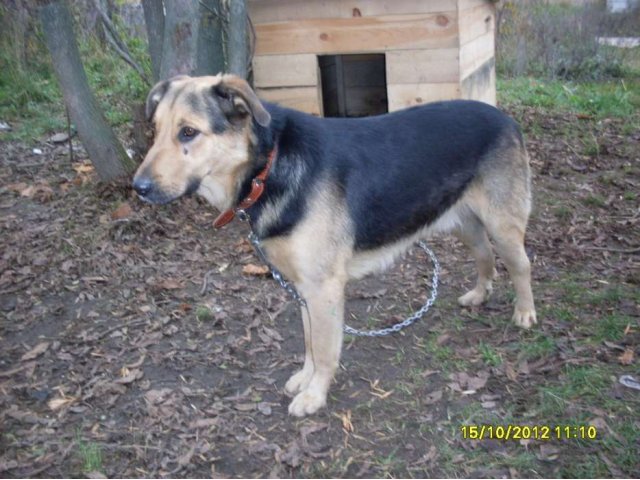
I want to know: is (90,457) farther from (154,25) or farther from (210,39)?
(154,25)

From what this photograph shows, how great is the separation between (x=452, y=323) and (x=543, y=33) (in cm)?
1059

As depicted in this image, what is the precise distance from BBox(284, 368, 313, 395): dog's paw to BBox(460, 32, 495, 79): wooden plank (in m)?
3.76

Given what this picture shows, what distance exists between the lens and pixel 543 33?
538 inches

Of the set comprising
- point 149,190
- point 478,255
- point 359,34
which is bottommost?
point 478,255

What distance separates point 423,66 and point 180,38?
2423mm

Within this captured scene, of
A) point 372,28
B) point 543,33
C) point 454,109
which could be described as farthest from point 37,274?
point 543,33

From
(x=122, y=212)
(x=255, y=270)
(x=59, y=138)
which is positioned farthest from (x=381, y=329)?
(x=59, y=138)

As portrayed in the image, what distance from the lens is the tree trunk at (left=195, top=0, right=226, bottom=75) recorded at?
256 inches

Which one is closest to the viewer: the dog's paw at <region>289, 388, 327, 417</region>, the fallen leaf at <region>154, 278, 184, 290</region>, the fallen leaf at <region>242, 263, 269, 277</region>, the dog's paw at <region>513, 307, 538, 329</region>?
the dog's paw at <region>289, 388, 327, 417</region>

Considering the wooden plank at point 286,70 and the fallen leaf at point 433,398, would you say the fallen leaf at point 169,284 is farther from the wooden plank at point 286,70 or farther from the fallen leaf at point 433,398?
the wooden plank at point 286,70

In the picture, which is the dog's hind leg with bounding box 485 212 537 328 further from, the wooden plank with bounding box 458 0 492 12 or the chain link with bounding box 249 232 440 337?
the wooden plank with bounding box 458 0 492 12

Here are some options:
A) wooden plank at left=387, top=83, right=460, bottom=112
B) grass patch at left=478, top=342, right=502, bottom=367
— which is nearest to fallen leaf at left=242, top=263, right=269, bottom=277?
grass patch at left=478, top=342, right=502, bottom=367

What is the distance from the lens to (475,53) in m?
7.34

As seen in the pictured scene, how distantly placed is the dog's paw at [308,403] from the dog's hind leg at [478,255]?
5.33 feet
